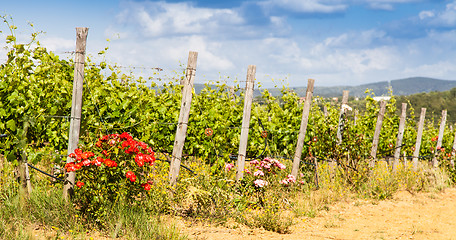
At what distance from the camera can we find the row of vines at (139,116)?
5.30m

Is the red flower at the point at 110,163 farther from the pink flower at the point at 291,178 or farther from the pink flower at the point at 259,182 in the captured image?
the pink flower at the point at 291,178

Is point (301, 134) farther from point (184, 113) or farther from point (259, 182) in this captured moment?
point (184, 113)

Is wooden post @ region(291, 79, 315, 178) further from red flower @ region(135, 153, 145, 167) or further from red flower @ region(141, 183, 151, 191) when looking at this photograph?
red flower @ region(135, 153, 145, 167)

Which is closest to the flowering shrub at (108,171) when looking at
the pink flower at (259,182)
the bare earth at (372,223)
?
the bare earth at (372,223)

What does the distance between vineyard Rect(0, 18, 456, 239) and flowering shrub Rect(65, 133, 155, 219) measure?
1cm

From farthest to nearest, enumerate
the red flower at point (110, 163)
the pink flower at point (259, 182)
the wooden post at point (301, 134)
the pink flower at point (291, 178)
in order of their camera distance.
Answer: the wooden post at point (301, 134) < the pink flower at point (291, 178) < the pink flower at point (259, 182) < the red flower at point (110, 163)

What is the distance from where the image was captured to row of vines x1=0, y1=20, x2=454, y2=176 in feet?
17.4

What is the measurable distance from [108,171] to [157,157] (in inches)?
103

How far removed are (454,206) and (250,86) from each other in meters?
5.00

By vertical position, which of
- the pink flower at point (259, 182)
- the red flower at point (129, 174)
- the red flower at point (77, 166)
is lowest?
the pink flower at point (259, 182)

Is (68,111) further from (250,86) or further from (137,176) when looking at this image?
(250,86)

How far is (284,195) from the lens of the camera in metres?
6.80

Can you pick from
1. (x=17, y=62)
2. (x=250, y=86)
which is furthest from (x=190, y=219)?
(x=17, y=62)

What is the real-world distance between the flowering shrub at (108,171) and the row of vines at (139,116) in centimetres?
41
